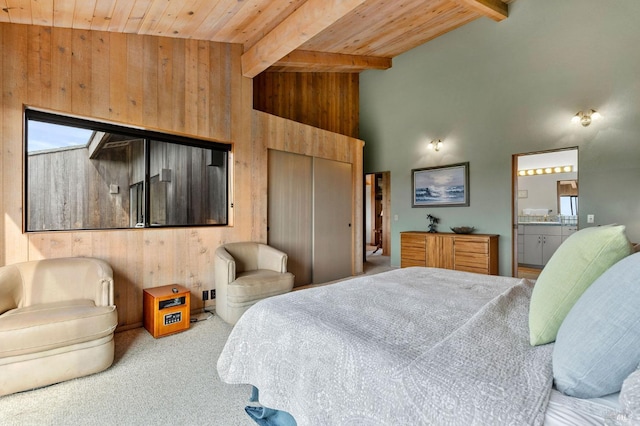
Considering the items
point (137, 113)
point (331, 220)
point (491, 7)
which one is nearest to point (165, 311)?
point (137, 113)

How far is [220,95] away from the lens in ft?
12.1

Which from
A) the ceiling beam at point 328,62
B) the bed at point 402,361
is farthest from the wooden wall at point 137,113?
the bed at point 402,361

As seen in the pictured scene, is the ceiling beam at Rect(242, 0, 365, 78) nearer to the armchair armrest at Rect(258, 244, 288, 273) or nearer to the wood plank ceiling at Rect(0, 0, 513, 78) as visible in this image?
the wood plank ceiling at Rect(0, 0, 513, 78)

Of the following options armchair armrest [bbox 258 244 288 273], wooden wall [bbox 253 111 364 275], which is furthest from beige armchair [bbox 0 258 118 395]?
wooden wall [bbox 253 111 364 275]

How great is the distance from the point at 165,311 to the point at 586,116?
557 centimetres

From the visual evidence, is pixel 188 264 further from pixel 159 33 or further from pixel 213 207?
pixel 159 33

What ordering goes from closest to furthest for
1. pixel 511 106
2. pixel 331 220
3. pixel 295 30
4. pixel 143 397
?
pixel 143 397
pixel 295 30
pixel 511 106
pixel 331 220

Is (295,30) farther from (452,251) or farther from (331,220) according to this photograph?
(452,251)

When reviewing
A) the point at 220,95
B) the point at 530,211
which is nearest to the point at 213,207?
the point at 220,95

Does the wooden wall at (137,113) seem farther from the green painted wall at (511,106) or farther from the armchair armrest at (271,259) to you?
the green painted wall at (511,106)

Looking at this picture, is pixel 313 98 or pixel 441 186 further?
pixel 313 98

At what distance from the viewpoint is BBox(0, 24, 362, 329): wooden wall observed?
2.46 metres

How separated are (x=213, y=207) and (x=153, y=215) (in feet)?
2.35

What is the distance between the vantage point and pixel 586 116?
4020 mm
